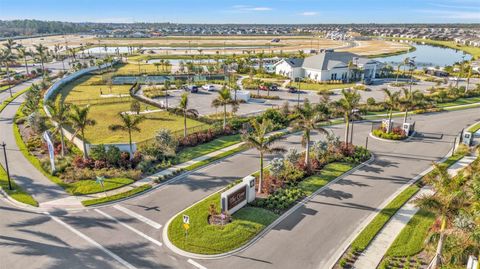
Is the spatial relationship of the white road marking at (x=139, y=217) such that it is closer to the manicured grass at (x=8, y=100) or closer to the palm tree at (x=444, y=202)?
the palm tree at (x=444, y=202)

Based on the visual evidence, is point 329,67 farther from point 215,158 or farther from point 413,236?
point 413,236

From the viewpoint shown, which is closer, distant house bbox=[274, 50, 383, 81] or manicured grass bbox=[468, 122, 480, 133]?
manicured grass bbox=[468, 122, 480, 133]

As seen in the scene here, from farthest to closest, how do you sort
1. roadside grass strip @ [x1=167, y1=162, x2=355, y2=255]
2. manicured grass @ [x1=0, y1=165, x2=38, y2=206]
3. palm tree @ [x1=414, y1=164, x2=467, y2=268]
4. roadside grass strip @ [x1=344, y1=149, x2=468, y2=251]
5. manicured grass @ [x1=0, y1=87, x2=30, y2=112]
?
manicured grass @ [x1=0, y1=87, x2=30, y2=112] < manicured grass @ [x1=0, y1=165, x2=38, y2=206] < roadside grass strip @ [x1=344, y1=149, x2=468, y2=251] < roadside grass strip @ [x1=167, y1=162, x2=355, y2=255] < palm tree @ [x1=414, y1=164, x2=467, y2=268]

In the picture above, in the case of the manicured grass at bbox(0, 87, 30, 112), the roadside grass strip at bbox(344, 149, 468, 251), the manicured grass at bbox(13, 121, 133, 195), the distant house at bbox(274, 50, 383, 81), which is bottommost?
the roadside grass strip at bbox(344, 149, 468, 251)

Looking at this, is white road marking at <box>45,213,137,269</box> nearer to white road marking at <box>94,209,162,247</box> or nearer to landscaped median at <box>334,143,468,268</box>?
white road marking at <box>94,209,162,247</box>

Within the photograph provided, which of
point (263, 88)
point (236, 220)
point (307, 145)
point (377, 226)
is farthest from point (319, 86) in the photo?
point (236, 220)

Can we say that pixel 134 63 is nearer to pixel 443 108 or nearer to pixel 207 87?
pixel 207 87

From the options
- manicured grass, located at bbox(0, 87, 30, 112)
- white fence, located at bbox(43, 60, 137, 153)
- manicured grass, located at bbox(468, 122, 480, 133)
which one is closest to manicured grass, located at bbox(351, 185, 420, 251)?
white fence, located at bbox(43, 60, 137, 153)
